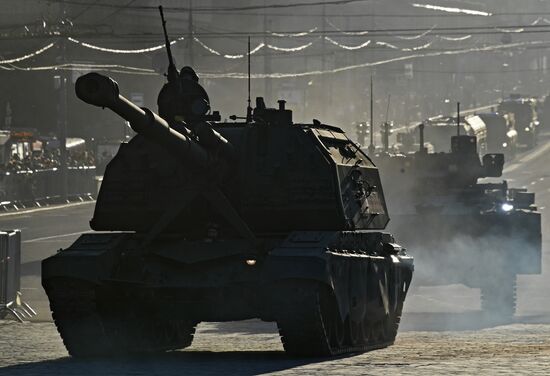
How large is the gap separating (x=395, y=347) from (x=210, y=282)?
9.94ft

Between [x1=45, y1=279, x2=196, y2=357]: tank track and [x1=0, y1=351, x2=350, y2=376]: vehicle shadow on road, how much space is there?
1.24 feet

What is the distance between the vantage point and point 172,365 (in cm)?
1788

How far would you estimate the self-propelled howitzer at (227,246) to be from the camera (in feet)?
61.6

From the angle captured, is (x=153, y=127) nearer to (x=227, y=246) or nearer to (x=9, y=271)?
(x=227, y=246)

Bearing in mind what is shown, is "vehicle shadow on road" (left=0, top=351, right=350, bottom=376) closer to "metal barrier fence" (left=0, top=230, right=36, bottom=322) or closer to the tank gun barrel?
the tank gun barrel

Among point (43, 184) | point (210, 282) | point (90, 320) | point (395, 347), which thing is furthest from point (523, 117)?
point (90, 320)

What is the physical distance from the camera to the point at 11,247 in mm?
27266

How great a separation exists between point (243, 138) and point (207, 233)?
1359mm

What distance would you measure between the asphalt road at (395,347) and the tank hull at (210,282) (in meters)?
0.44

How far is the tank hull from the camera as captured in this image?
18.6m

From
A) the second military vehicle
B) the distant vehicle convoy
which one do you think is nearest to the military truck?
the distant vehicle convoy

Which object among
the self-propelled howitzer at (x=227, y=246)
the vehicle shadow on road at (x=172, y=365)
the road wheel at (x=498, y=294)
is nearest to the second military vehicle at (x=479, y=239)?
the road wheel at (x=498, y=294)

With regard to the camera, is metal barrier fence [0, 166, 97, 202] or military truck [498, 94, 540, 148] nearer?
metal barrier fence [0, 166, 97, 202]

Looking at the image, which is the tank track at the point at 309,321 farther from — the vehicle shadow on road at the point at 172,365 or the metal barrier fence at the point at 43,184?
the metal barrier fence at the point at 43,184
